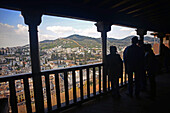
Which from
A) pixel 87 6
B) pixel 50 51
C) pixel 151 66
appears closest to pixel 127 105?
pixel 151 66

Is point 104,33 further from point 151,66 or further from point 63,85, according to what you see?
point 63,85

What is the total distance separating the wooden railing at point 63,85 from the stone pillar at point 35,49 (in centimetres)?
10

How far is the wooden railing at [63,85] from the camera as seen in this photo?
1.80 m

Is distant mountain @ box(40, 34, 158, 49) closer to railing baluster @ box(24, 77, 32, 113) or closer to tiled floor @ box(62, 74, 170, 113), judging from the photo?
railing baluster @ box(24, 77, 32, 113)

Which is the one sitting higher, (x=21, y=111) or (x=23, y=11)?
(x=23, y=11)

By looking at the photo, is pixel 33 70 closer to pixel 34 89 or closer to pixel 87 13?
pixel 34 89

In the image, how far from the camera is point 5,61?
66.1 inches

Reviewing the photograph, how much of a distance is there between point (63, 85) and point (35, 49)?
101cm

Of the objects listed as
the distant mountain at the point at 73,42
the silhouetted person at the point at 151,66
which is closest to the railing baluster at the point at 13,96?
the distant mountain at the point at 73,42

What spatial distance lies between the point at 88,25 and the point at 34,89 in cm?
227

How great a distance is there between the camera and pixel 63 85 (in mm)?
2275

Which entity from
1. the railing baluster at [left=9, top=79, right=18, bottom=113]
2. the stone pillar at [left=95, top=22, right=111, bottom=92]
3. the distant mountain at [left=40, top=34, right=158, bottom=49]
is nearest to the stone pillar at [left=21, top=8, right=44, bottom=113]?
the distant mountain at [left=40, top=34, right=158, bottom=49]

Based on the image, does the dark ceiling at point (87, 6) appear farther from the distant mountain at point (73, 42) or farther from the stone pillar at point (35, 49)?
the distant mountain at point (73, 42)

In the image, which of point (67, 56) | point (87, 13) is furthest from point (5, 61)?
point (87, 13)
